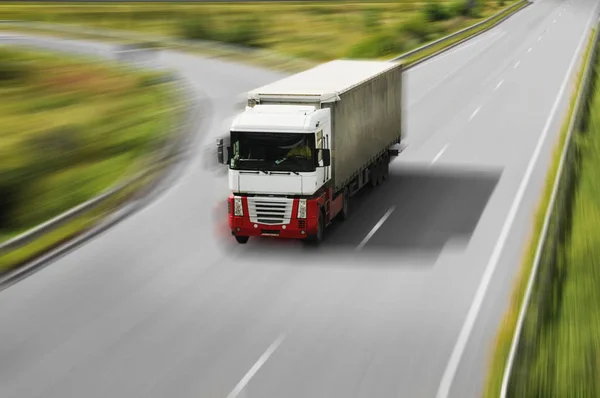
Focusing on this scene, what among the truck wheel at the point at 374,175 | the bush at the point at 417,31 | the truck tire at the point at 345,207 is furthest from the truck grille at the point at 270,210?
the bush at the point at 417,31

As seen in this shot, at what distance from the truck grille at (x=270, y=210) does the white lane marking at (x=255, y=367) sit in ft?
16.6

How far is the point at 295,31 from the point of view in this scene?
77938 millimetres

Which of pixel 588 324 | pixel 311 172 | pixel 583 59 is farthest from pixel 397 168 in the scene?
pixel 583 59

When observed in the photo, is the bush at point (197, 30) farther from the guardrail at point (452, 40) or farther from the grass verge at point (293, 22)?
the guardrail at point (452, 40)

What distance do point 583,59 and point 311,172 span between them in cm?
3810

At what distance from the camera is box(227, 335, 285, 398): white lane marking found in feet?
47.2

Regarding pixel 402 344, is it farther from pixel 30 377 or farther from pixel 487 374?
pixel 30 377

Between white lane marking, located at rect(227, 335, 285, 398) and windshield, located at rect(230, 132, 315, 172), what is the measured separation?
5308 mm

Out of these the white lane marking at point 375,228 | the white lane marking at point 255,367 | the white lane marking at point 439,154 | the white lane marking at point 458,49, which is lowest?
the white lane marking at point 458,49

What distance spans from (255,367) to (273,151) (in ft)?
22.0

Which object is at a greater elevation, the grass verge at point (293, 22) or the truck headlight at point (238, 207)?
the truck headlight at point (238, 207)

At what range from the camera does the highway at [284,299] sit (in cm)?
1490

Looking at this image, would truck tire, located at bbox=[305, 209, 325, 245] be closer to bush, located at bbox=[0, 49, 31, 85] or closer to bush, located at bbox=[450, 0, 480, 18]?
bush, located at bbox=[0, 49, 31, 85]

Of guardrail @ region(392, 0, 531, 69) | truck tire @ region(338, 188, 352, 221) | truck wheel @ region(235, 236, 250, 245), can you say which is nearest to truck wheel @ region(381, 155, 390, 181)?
truck tire @ region(338, 188, 352, 221)
